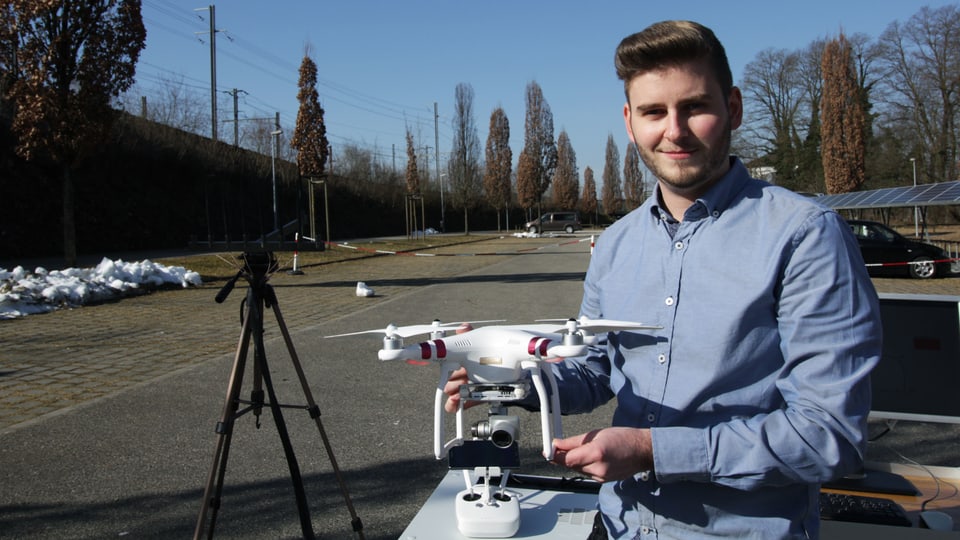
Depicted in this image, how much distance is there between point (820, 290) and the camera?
140cm

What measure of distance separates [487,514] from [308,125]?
26.0 m

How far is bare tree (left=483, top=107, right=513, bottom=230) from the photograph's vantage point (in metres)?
61.2

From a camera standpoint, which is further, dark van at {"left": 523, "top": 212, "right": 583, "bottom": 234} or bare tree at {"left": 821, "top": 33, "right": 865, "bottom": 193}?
dark van at {"left": 523, "top": 212, "right": 583, "bottom": 234}

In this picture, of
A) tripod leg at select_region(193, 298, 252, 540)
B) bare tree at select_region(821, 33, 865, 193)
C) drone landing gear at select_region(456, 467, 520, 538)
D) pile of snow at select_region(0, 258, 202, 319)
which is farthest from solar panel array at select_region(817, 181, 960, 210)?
drone landing gear at select_region(456, 467, 520, 538)

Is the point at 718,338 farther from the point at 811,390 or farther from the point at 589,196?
the point at 589,196

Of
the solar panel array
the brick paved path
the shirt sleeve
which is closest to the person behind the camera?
the shirt sleeve

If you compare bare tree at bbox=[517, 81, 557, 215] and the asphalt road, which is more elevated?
bare tree at bbox=[517, 81, 557, 215]

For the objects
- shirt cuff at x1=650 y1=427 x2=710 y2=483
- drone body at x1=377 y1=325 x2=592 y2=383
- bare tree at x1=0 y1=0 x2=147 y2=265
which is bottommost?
shirt cuff at x1=650 y1=427 x2=710 y2=483

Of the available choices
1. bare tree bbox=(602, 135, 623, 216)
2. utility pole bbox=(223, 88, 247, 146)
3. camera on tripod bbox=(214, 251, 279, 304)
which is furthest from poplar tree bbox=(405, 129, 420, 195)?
bare tree bbox=(602, 135, 623, 216)

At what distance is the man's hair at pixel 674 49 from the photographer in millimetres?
1550

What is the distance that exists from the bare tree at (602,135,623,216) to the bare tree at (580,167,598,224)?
1.73m

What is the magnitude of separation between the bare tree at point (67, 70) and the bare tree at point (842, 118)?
35205 millimetres

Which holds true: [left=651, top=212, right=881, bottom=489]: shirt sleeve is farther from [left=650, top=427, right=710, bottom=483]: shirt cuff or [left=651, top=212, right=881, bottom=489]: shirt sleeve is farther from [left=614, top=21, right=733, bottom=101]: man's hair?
[left=614, top=21, right=733, bottom=101]: man's hair

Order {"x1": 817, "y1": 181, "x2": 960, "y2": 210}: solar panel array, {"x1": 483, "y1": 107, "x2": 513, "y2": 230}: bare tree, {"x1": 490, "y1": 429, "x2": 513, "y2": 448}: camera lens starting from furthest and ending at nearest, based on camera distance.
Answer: {"x1": 483, "y1": 107, "x2": 513, "y2": 230}: bare tree < {"x1": 817, "y1": 181, "x2": 960, "y2": 210}: solar panel array < {"x1": 490, "y1": 429, "x2": 513, "y2": 448}: camera lens
